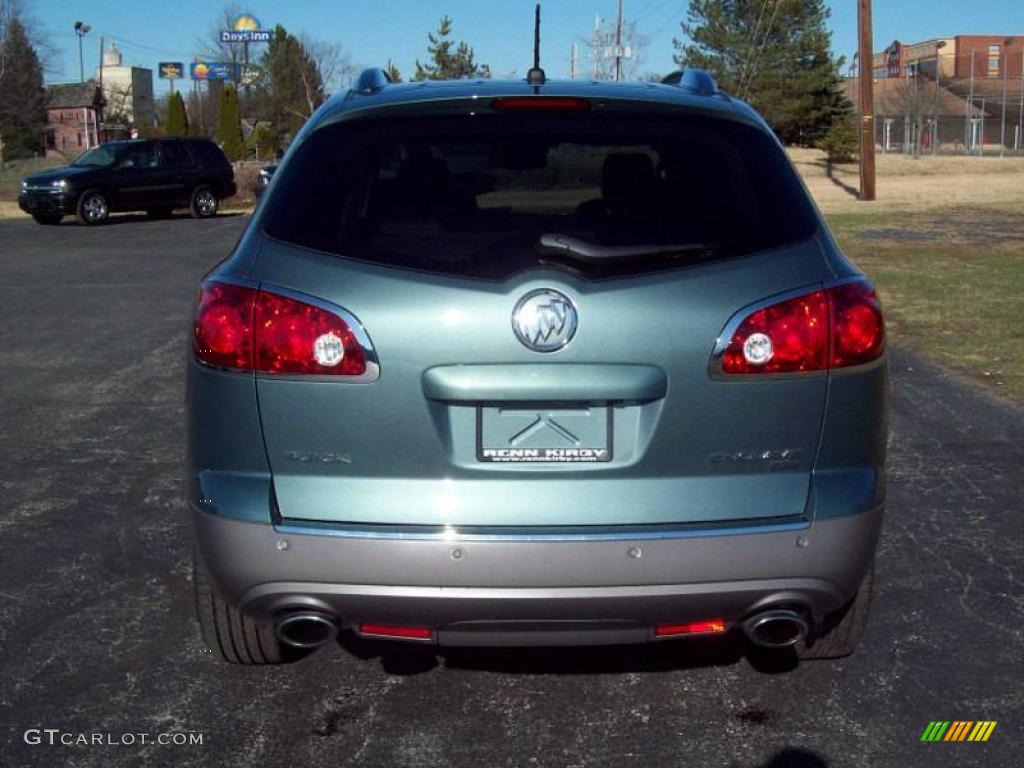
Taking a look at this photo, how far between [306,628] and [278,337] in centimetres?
77

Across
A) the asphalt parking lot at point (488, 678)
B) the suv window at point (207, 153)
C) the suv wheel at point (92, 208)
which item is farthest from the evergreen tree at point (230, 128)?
the asphalt parking lot at point (488, 678)

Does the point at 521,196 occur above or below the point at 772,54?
below

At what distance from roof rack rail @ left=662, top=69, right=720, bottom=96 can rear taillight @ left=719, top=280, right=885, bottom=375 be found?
3.00 ft

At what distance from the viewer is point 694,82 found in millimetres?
4047

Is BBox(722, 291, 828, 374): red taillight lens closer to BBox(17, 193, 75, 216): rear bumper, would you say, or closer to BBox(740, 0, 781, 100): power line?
BBox(17, 193, 75, 216): rear bumper

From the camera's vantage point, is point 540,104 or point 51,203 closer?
point 540,104

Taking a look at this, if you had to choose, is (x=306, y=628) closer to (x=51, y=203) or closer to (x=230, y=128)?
(x=51, y=203)

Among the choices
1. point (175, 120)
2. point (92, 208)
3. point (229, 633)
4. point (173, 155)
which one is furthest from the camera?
point (175, 120)

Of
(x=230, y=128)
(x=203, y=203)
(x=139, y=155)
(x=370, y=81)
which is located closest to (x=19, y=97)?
(x=230, y=128)

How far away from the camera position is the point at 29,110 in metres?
76.9

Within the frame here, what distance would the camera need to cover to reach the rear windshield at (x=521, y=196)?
10.4ft

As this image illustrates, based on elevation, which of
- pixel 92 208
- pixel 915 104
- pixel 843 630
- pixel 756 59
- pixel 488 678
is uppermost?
pixel 756 59

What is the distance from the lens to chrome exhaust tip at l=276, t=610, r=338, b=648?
3193mm

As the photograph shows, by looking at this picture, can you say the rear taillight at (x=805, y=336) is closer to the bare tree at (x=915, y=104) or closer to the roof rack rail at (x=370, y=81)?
the roof rack rail at (x=370, y=81)
